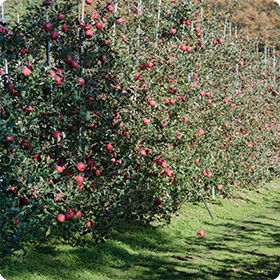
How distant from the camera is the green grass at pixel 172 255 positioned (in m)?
4.78

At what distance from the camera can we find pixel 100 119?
5.16 m

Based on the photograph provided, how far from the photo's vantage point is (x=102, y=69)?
5152mm

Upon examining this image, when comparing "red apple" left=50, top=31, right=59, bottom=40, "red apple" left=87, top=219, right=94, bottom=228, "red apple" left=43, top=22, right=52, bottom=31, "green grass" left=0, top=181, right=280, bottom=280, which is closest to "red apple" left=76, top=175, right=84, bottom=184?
"red apple" left=87, top=219, right=94, bottom=228

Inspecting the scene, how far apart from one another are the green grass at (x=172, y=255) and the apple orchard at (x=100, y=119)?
34 cm

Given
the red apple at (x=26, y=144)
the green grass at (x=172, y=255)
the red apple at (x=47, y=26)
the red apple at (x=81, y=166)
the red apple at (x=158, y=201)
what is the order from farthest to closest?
the red apple at (x=158, y=201) → the green grass at (x=172, y=255) → the red apple at (x=81, y=166) → the red apple at (x=47, y=26) → the red apple at (x=26, y=144)

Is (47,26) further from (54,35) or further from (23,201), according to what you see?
(23,201)

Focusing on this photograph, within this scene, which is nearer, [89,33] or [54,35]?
[54,35]

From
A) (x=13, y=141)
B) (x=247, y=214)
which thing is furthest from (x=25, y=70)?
(x=247, y=214)

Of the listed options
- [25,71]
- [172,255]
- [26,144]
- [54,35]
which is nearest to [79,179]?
[26,144]

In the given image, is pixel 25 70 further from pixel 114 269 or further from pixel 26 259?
pixel 114 269

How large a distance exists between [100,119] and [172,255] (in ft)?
8.58

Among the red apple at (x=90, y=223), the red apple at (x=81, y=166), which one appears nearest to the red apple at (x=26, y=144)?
the red apple at (x=81, y=166)

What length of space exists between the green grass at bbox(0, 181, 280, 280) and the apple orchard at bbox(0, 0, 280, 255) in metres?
0.34

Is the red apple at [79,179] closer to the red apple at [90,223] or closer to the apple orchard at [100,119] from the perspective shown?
the apple orchard at [100,119]
